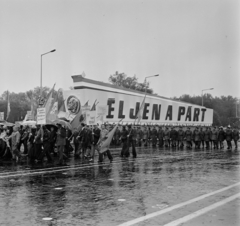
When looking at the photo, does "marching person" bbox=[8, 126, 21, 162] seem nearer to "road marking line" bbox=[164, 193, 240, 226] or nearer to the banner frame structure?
the banner frame structure

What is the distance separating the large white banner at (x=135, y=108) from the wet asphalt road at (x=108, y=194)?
1409 centimetres

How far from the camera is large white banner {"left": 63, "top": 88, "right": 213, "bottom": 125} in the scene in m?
28.7

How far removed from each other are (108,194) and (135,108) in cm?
2626

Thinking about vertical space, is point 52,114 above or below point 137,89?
below

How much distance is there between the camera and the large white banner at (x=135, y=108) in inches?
1129

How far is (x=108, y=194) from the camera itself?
26.2 feet

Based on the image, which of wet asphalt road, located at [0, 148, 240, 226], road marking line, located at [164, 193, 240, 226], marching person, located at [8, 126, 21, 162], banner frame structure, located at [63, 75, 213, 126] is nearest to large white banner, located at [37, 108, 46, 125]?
marching person, located at [8, 126, 21, 162]

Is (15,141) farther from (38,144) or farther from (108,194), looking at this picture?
(108,194)

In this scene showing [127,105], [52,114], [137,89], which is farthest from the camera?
[137,89]

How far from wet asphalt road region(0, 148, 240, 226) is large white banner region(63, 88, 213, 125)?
46.2 feet

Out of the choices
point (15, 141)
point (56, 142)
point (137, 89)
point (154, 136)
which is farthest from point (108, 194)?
point (137, 89)

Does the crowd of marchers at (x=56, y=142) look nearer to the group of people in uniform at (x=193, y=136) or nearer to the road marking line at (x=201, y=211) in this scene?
the group of people in uniform at (x=193, y=136)

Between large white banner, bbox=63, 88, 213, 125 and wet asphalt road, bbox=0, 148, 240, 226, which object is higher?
large white banner, bbox=63, 88, 213, 125

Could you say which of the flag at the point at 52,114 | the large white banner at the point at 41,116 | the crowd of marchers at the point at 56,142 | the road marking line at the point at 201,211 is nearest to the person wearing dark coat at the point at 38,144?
the crowd of marchers at the point at 56,142
